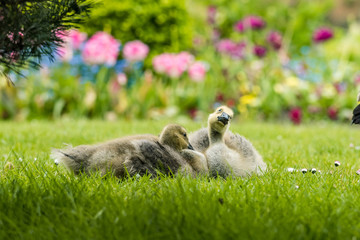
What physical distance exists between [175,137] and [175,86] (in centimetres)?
560

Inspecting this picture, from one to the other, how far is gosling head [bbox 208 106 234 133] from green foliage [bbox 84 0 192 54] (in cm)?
649

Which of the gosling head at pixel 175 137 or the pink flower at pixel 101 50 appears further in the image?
the pink flower at pixel 101 50

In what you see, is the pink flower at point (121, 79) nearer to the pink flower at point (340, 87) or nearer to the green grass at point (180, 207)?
the pink flower at point (340, 87)

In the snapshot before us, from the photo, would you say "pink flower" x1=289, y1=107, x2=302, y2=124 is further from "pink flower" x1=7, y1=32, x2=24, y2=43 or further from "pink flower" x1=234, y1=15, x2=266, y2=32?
"pink flower" x1=7, y1=32, x2=24, y2=43

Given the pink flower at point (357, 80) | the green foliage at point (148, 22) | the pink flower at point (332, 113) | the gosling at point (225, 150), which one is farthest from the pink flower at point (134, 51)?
the gosling at point (225, 150)

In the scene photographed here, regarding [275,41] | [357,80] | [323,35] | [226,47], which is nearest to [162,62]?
[226,47]

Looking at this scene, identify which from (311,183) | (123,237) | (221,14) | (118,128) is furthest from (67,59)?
(123,237)

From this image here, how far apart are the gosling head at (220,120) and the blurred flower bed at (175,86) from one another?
4.84m

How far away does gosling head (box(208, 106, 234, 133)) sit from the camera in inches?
128

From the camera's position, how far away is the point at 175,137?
10.8 ft

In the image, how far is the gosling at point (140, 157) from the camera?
3.22m

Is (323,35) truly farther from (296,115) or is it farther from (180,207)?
(180,207)

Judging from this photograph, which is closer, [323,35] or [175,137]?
[175,137]

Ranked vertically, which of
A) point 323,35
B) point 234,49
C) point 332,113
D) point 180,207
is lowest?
point 180,207
